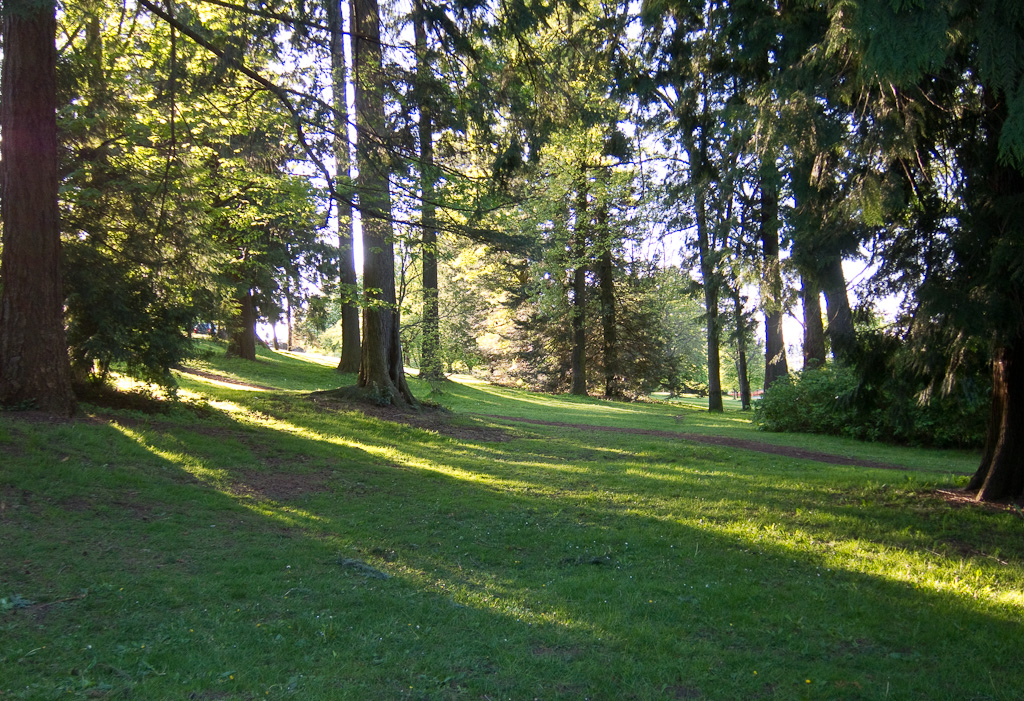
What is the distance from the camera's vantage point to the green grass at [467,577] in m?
3.87

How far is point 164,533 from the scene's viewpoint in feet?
19.7

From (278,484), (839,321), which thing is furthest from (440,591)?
(839,321)

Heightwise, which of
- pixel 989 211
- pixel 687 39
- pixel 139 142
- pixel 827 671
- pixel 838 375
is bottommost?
pixel 827 671

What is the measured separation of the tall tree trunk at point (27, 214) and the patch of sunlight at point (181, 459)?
37.8 inches

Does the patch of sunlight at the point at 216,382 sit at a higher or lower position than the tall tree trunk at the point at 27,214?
lower

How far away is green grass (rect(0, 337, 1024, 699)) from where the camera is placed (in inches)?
152

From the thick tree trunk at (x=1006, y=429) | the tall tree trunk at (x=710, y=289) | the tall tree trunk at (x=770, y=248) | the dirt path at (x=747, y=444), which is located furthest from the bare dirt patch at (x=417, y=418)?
the thick tree trunk at (x=1006, y=429)

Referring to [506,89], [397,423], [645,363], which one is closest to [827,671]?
[506,89]

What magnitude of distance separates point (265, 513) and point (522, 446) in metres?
6.47

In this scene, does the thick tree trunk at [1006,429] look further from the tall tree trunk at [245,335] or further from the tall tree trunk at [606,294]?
the tall tree trunk at [245,335]

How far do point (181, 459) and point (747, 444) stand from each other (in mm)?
10961

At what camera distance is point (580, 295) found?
29438 mm

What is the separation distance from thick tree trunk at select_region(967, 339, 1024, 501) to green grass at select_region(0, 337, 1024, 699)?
64cm

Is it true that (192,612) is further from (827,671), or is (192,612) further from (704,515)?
(704,515)
